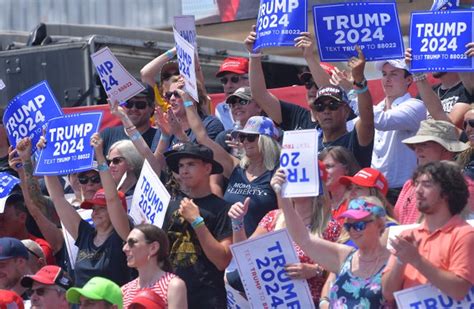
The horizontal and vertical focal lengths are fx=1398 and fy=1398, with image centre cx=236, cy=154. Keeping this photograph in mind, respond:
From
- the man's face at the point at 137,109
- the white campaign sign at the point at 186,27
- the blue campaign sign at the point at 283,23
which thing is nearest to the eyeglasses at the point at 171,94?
the man's face at the point at 137,109

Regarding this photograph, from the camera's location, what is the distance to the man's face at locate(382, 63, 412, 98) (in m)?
10.5

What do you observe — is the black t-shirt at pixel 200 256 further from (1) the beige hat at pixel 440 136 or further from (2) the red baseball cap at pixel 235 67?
(2) the red baseball cap at pixel 235 67

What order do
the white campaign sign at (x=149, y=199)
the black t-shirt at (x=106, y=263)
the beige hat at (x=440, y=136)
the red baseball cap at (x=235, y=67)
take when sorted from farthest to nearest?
the red baseball cap at (x=235, y=67) → the black t-shirt at (x=106, y=263) → the white campaign sign at (x=149, y=199) → the beige hat at (x=440, y=136)

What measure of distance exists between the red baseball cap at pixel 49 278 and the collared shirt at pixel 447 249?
2.69 meters

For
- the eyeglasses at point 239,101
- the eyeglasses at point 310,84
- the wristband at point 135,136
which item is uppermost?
the eyeglasses at point 310,84

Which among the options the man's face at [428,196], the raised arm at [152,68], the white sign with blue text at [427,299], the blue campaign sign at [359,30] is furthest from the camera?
the raised arm at [152,68]

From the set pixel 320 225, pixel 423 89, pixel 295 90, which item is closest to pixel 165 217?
pixel 320 225

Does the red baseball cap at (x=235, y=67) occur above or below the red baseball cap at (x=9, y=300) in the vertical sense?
above

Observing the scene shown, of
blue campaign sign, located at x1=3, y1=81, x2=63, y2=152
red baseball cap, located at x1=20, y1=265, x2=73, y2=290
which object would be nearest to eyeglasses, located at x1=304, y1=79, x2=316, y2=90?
blue campaign sign, located at x1=3, y1=81, x2=63, y2=152

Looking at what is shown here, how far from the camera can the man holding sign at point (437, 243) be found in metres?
7.65

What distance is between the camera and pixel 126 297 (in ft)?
30.3

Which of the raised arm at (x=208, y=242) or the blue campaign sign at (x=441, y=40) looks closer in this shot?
the raised arm at (x=208, y=242)

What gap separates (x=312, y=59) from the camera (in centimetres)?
1054

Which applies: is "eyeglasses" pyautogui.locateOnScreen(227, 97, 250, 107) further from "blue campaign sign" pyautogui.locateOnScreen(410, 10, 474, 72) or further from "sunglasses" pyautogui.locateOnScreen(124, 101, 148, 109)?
"blue campaign sign" pyautogui.locateOnScreen(410, 10, 474, 72)
